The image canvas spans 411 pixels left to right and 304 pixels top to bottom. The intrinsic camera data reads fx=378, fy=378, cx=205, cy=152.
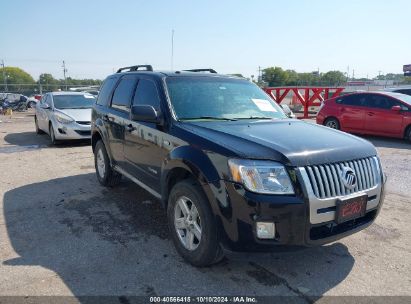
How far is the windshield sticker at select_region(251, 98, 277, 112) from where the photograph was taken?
4664 mm

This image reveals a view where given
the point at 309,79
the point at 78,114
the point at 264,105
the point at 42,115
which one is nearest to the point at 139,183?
the point at 264,105

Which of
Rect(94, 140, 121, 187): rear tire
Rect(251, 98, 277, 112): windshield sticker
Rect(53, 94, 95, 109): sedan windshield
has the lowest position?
Rect(94, 140, 121, 187): rear tire

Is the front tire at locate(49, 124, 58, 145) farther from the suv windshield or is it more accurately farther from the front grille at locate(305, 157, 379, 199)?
the front grille at locate(305, 157, 379, 199)

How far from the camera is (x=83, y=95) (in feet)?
39.1

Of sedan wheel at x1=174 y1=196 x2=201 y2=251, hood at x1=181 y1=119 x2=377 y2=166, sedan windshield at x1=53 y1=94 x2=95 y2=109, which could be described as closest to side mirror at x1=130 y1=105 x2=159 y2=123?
hood at x1=181 y1=119 x2=377 y2=166

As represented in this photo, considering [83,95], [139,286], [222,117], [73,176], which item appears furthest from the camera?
[83,95]

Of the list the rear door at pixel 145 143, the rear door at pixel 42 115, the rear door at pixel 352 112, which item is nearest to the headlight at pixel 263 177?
the rear door at pixel 145 143

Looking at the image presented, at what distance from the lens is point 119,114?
208 inches

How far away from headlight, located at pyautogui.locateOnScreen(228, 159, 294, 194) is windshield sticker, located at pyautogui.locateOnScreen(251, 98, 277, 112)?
1757 mm

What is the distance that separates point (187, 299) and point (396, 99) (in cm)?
1024

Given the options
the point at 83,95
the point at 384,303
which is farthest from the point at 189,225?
the point at 83,95

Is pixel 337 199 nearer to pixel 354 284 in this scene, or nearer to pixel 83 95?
pixel 354 284

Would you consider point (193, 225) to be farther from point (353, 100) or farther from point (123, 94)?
point (353, 100)

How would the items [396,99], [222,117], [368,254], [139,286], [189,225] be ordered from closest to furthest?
[139,286] < [189,225] < [368,254] < [222,117] < [396,99]
